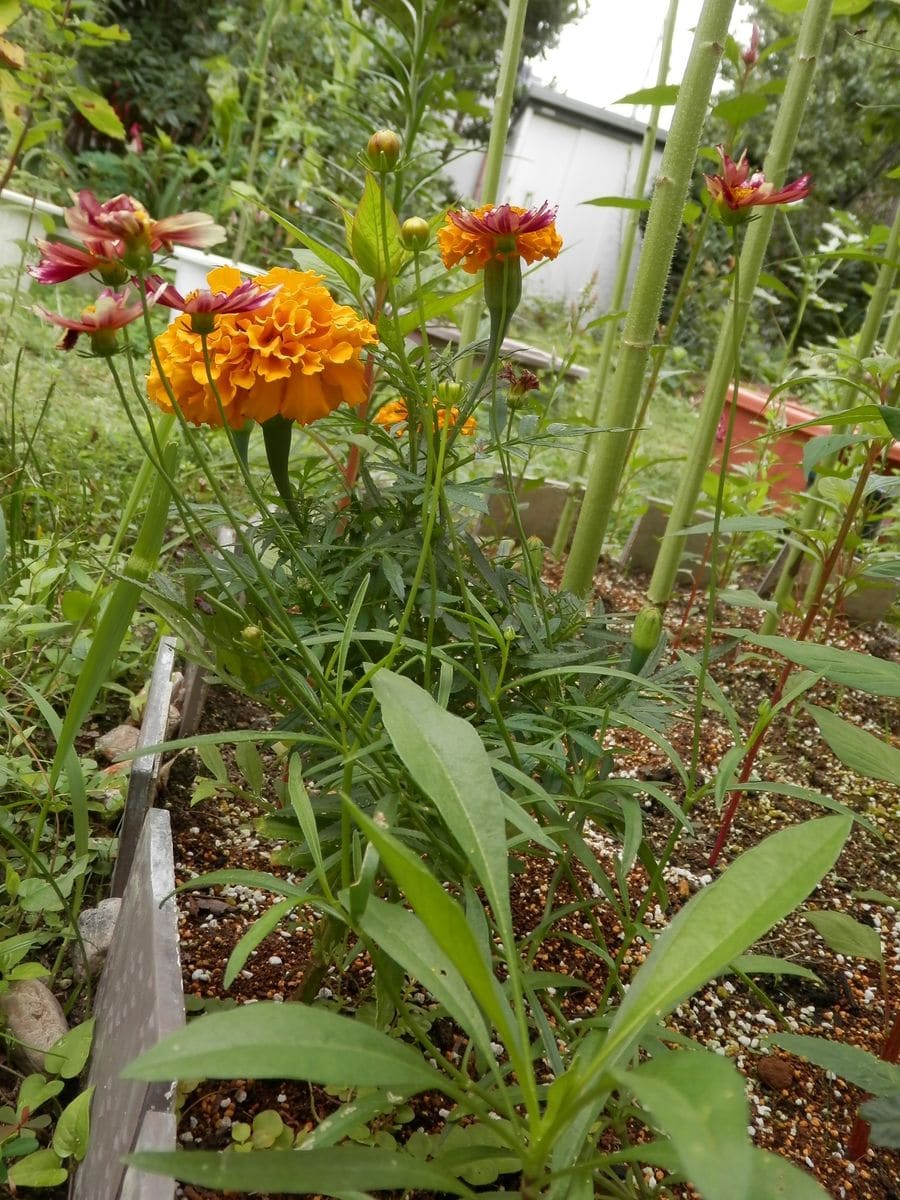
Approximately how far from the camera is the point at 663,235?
91cm

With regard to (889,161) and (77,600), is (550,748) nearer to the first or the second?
(77,600)

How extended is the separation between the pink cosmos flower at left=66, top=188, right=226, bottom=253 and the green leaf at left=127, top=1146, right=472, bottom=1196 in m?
0.46

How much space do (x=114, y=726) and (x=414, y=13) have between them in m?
0.90

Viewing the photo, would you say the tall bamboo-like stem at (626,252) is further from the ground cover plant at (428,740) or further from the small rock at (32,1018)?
the small rock at (32,1018)

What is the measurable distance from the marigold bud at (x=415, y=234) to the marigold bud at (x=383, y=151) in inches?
1.7

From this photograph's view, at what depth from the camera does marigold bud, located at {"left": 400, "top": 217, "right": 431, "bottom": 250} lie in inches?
24.0

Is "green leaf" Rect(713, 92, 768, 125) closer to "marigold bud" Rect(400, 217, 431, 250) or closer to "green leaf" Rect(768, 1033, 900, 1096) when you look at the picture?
"marigold bud" Rect(400, 217, 431, 250)

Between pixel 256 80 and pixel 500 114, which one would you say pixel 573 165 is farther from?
pixel 500 114

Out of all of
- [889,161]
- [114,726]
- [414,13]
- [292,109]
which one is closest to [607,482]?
[414,13]

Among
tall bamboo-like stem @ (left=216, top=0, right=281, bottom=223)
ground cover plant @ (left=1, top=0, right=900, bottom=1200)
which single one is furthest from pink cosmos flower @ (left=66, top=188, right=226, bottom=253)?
tall bamboo-like stem @ (left=216, top=0, right=281, bottom=223)

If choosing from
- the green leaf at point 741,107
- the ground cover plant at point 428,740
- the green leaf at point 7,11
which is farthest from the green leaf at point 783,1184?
the green leaf at point 7,11

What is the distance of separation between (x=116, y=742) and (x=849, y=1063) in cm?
83

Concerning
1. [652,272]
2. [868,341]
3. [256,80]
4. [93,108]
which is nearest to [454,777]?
[652,272]

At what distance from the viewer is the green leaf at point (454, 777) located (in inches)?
17.9
